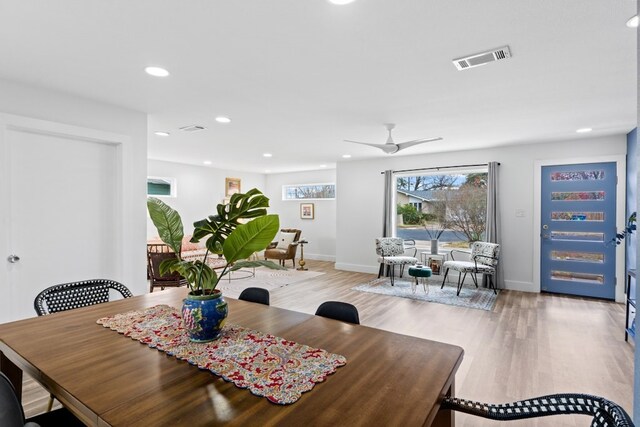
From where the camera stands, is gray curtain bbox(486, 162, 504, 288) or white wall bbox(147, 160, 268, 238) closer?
gray curtain bbox(486, 162, 504, 288)

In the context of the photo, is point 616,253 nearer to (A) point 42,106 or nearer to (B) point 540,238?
(B) point 540,238

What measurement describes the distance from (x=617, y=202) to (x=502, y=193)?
1.56 m

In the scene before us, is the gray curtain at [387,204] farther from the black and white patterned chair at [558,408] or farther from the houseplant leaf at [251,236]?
the black and white patterned chair at [558,408]

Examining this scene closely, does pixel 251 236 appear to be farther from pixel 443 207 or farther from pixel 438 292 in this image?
pixel 443 207

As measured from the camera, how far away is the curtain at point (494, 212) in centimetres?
586

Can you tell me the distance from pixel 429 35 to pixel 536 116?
263 cm

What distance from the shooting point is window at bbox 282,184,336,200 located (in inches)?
372

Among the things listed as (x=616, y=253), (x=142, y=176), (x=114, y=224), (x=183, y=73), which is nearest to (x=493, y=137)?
(x=616, y=253)

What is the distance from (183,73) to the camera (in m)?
2.73

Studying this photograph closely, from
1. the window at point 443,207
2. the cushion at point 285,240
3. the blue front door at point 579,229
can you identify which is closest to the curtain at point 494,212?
the window at point 443,207

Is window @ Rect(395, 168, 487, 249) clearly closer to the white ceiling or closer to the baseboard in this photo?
the white ceiling

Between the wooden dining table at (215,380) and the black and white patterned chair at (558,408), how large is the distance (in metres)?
0.11

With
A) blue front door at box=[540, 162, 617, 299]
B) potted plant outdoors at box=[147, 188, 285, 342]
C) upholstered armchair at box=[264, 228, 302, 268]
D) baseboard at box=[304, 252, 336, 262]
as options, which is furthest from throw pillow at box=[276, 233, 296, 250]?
potted plant outdoors at box=[147, 188, 285, 342]

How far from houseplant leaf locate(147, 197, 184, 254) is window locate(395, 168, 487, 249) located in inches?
235
